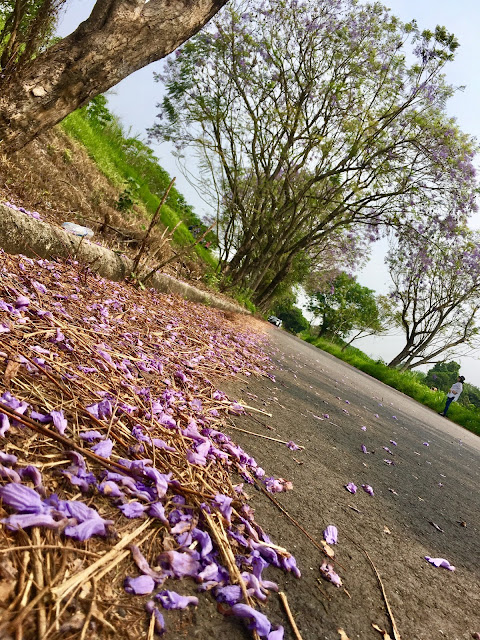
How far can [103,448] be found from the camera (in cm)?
127

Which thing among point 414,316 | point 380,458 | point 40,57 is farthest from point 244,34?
point 414,316

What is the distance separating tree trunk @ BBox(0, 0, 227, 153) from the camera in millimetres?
3193

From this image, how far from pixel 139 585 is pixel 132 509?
22 centimetres

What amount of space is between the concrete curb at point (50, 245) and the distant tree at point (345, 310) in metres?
34.1

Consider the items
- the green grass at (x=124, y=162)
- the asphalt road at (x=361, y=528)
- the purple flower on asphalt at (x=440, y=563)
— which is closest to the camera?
the asphalt road at (x=361, y=528)

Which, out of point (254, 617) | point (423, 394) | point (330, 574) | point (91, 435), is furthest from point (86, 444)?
point (423, 394)

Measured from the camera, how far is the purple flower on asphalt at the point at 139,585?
2.95ft

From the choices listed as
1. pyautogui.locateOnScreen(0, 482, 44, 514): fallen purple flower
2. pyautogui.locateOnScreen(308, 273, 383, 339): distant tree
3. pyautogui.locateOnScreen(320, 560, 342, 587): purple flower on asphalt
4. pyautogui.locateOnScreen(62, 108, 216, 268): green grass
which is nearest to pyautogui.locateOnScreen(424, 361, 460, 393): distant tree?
pyautogui.locateOnScreen(308, 273, 383, 339): distant tree

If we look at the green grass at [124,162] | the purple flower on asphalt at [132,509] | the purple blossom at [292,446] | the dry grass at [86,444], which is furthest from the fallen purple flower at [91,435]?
the green grass at [124,162]

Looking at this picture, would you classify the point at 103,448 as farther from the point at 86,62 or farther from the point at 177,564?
the point at 86,62

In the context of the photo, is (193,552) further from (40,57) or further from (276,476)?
(40,57)

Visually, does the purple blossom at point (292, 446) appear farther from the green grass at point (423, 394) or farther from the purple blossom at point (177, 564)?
the green grass at point (423, 394)

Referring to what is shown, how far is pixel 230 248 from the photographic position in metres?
13.5

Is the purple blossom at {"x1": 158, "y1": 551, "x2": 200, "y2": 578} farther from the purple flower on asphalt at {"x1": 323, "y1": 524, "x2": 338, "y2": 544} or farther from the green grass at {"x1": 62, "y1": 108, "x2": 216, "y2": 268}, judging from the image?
the green grass at {"x1": 62, "y1": 108, "x2": 216, "y2": 268}
